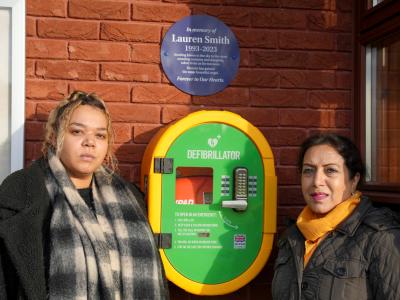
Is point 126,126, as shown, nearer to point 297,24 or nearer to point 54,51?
point 54,51

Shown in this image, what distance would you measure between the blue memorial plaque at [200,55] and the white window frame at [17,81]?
29.2 inches

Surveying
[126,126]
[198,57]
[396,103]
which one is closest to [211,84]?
[198,57]

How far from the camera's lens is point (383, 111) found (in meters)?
3.26

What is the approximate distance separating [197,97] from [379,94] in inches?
39.5

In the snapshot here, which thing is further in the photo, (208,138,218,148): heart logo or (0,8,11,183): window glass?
(0,8,11,183): window glass

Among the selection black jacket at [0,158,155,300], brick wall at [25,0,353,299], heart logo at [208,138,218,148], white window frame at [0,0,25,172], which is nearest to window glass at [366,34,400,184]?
brick wall at [25,0,353,299]

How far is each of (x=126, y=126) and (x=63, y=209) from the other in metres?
0.83

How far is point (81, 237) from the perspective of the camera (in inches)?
97.6

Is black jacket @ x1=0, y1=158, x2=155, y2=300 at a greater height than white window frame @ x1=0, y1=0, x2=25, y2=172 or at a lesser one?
lesser

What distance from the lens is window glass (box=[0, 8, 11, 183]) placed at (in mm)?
3111

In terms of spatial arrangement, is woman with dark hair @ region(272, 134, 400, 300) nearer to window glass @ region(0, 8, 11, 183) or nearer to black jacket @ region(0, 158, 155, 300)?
black jacket @ region(0, 158, 155, 300)

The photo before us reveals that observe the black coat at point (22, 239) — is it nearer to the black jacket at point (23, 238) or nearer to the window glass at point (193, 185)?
the black jacket at point (23, 238)

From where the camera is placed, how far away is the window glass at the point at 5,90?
10.2 feet

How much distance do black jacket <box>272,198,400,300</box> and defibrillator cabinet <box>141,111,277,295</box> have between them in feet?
1.58
